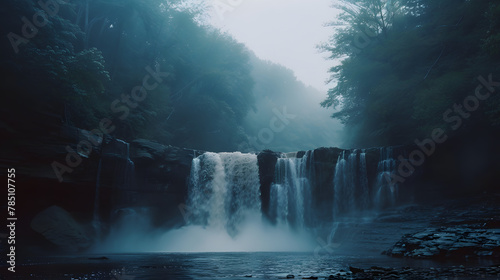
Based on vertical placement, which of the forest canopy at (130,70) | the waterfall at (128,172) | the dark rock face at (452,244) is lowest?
the dark rock face at (452,244)

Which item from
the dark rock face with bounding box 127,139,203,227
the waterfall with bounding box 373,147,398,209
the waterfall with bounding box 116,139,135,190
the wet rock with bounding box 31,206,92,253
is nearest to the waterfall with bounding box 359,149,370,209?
the waterfall with bounding box 373,147,398,209

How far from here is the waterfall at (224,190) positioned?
2161 cm

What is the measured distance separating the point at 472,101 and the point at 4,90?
23.3 m

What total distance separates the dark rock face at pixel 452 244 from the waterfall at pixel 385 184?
6.57 metres

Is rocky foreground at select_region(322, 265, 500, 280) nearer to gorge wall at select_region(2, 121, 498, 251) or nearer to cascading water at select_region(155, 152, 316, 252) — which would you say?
gorge wall at select_region(2, 121, 498, 251)

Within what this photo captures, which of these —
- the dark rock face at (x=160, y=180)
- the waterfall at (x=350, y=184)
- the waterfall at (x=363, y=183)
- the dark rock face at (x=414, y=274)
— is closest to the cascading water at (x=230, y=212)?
the dark rock face at (x=160, y=180)

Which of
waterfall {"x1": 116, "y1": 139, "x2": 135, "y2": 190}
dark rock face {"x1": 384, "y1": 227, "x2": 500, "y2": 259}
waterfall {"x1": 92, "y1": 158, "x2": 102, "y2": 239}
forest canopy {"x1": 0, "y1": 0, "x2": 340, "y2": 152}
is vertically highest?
forest canopy {"x1": 0, "y1": 0, "x2": 340, "y2": 152}

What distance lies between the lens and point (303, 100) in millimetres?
86500

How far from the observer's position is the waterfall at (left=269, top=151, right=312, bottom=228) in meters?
21.8

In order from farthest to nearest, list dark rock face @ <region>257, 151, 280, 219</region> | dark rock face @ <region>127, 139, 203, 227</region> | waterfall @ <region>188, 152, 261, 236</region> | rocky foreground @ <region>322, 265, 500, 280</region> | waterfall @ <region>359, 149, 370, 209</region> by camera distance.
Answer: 1. dark rock face @ <region>257, 151, 280, 219</region>
2. waterfall @ <region>188, 152, 261, 236</region>
3. dark rock face @ <region>127, 139, 203, 227</region>
4. waterfall @ <region>359, 149, 370, 209</region>
5. rocky foreground @ <region>322, 265, 500, 280</region>

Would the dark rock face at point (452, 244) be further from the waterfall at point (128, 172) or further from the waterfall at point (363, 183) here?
the waterfall at point (128, 172)

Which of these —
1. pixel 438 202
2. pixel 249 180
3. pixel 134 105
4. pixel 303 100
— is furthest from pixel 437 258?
pixel 303 100

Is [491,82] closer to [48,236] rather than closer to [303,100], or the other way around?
[48,236]

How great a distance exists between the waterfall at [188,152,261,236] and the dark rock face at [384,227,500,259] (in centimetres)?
1054
